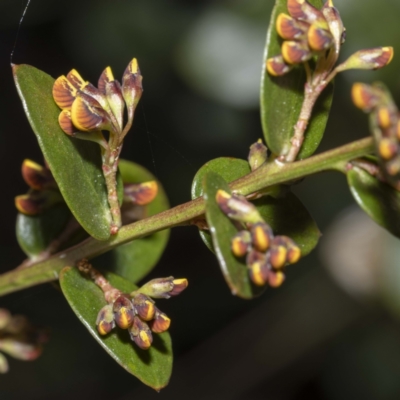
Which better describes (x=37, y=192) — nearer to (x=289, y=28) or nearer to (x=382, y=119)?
(x=289, y=28)

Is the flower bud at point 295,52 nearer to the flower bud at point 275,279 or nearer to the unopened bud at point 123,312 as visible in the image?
the flower bud at point 275,279

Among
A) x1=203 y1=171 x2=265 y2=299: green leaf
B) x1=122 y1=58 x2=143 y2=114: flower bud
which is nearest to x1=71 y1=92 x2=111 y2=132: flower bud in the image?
x1=122 y1=58 x2=143 y2=114: flower bud

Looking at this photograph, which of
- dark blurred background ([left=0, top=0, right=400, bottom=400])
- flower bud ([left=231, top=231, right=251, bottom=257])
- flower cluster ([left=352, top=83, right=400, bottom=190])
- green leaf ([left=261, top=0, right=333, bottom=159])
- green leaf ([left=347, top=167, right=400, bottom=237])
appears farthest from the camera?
dark blurred background ([left=0, top=0, right=400, bottom=400])

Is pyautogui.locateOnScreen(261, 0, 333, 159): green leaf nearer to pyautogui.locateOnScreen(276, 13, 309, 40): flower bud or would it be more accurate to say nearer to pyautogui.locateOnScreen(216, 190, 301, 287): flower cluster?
pyautogui.locateOnScreen(276, 13, 309, 40): flower bud

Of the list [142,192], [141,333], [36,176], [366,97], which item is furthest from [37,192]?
[366,97]

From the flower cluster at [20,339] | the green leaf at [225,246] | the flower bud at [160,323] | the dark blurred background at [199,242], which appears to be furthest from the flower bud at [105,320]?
the dark blurred background at [199,242]

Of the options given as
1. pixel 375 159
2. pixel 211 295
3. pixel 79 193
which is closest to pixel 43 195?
pixel 79 193
